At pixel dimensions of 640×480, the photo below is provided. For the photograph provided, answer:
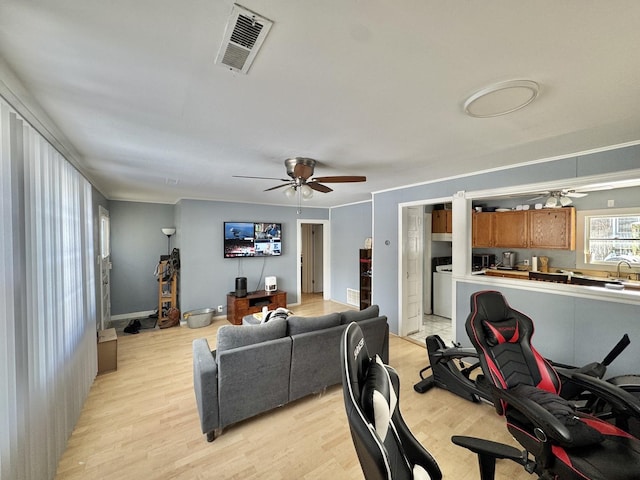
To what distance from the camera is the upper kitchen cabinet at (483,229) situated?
16.1 ft

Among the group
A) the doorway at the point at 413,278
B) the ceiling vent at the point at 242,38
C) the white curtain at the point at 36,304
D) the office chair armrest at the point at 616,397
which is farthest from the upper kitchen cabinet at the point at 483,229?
the white curtain at the point at 36,304

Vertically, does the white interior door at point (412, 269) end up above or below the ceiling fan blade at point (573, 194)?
below

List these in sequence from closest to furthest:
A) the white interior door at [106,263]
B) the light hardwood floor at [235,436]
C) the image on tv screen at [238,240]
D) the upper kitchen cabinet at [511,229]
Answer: the light hardwood floor at [235,436]
the white interior door at [106,263]
the upper kitchen cabinet at [511,229]
the image on tv screen at [238,240]

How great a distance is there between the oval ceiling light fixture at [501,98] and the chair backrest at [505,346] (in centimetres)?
149

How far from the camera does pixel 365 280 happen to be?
17.4ft

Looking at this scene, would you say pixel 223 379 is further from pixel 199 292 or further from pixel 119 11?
pixel 199 292

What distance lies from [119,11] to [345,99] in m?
1.04

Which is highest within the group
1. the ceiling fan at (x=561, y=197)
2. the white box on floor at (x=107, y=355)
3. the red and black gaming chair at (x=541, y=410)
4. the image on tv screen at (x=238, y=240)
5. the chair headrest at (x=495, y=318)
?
the ceiling fan at (x=561, y=197)

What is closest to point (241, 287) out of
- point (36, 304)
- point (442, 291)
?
point (36, 304)

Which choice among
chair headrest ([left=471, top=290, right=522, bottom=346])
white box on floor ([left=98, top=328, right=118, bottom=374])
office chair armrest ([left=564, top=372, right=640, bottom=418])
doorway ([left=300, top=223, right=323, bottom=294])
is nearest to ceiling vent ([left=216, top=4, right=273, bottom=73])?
chair headrest ([left=471, top=290, right=522, bottom=346])

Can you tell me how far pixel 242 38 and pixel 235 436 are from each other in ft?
8.81

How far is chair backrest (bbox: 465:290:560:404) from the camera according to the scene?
189 centimetres

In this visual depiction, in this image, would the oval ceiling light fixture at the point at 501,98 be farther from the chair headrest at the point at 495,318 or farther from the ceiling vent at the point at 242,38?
the chair headrest at the point at 495,318

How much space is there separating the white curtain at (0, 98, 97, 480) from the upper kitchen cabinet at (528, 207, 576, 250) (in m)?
6.34
